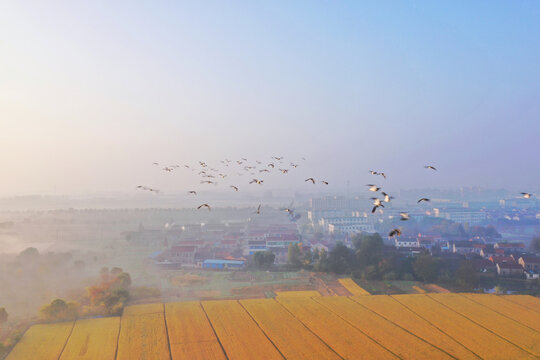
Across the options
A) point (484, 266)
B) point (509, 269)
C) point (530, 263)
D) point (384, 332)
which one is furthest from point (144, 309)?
point (530, 263)

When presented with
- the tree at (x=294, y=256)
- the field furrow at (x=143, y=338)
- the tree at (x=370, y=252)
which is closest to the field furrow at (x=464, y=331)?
the tree at (x=370, y=252)

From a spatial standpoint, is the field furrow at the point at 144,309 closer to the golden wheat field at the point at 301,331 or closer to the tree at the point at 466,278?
the golden wheat field at the point at 301,331

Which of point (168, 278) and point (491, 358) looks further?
point (168, 278)

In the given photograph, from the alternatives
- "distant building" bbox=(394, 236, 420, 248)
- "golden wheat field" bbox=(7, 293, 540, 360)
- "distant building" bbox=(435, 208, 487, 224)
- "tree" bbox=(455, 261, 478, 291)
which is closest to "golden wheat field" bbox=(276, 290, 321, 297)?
"golden wheat field" bbox=(7, 293, 540, 360)

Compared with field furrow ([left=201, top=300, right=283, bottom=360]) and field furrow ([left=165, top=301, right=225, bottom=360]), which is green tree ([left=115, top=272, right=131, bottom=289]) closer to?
field furrow ([left=165, top=301, right=225, bottom=360])

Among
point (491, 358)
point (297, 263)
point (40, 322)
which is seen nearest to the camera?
point (491, 358)

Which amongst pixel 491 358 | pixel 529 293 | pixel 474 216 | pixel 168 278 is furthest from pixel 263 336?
pixel 474 216

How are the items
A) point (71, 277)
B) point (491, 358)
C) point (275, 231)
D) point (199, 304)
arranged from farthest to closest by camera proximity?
point (275, 231)
point (71, 277)
point (199, 304)
point (491, 358)

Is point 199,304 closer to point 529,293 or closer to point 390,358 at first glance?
point 390,358
